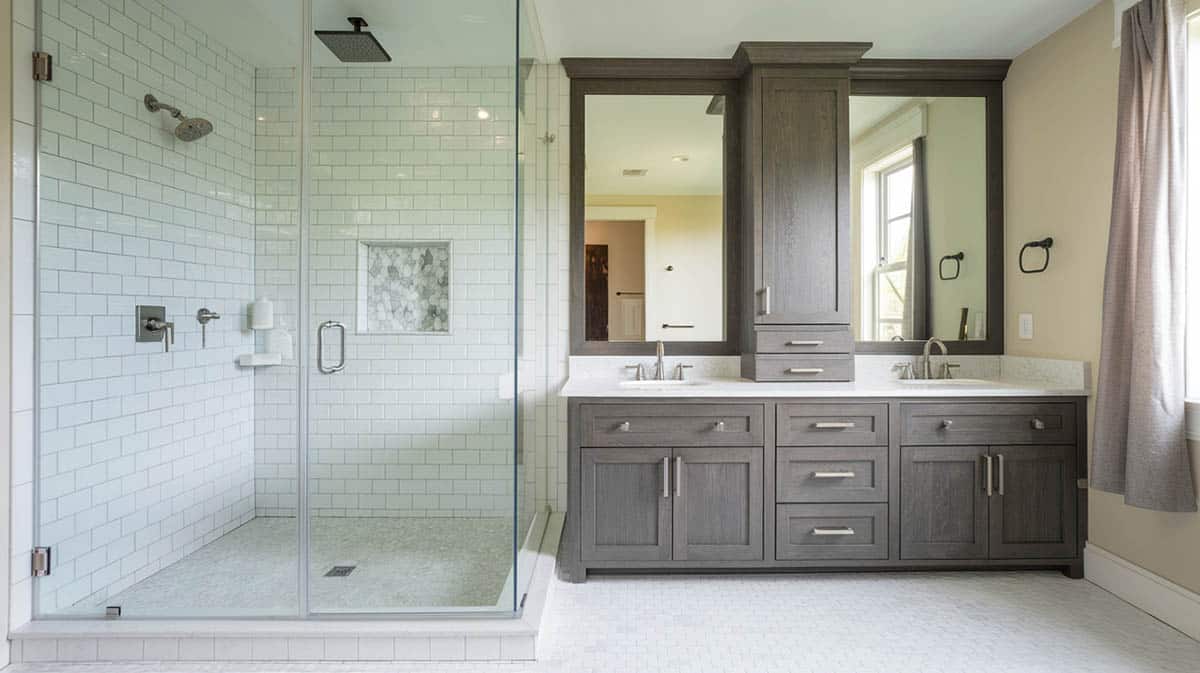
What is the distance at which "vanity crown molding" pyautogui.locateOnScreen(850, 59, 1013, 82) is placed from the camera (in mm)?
3109

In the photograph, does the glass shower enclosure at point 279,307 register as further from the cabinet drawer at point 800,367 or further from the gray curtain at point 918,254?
the gray curtain at point 918,254

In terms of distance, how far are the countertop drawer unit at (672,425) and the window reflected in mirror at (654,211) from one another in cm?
70

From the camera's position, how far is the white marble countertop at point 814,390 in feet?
8.39

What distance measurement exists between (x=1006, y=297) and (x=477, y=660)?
295 cm

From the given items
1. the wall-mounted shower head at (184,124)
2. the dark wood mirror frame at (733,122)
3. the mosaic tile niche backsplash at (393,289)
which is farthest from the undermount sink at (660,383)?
the wall-mounted shower head at (184,124)


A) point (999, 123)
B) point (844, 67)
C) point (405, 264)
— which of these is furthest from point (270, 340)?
point (999, 123)

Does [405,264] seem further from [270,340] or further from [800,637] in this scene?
[800,637]

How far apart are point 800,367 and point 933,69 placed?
5.41 ft

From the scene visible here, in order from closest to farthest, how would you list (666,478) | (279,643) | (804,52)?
(279,643) < (666,478) < (804,52)

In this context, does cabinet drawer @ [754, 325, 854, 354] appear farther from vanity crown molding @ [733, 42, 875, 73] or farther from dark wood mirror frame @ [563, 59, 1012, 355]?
vanity crown molding @ [733, 42, 875, 73]

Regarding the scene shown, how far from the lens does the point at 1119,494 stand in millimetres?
2406

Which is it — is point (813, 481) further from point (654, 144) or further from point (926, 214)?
point (654, 144)

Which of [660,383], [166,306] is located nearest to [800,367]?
[660,383]

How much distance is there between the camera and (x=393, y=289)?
2.08m
